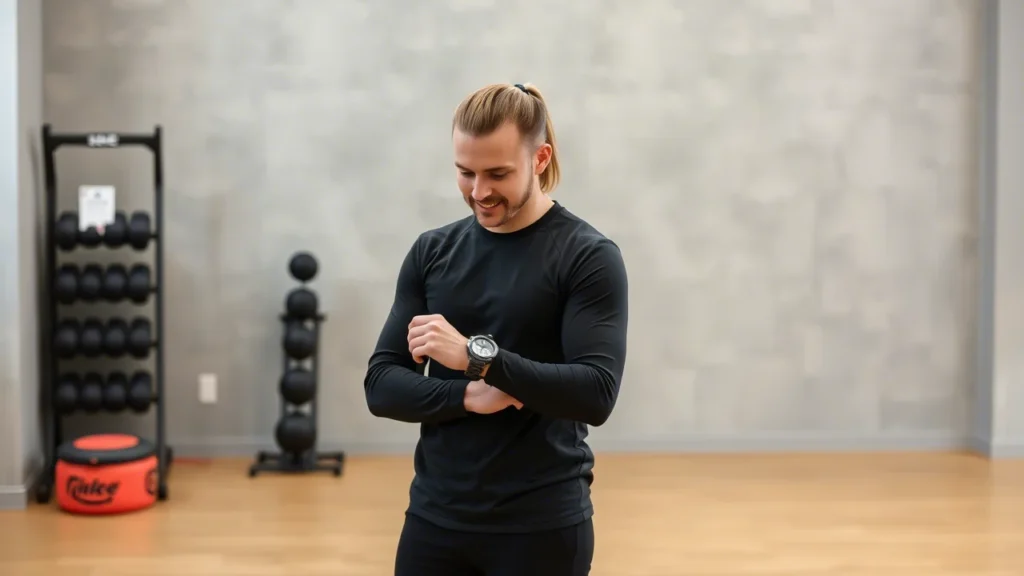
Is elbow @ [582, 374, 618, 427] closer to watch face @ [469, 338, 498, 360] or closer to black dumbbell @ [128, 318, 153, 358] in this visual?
watch face @ [469, 338, 498, 360]

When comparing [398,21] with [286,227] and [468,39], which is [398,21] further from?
[286,227]

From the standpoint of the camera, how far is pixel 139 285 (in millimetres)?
4465

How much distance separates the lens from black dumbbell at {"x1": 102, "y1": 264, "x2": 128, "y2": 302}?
445cm

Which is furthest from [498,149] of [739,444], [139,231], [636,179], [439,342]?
[739,444]

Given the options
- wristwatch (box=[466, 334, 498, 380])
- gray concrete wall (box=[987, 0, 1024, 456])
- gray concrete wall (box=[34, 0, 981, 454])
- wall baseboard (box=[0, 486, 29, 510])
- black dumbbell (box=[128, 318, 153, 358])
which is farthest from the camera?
gray concrete wall (box=[987, 0, 1024, 456])

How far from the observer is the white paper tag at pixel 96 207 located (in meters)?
4.46

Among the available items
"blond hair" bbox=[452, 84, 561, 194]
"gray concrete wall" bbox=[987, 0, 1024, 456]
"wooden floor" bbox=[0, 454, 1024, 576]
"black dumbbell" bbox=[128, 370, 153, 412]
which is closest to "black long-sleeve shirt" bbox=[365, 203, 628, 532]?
"blond hair" bbox=[452, 84, 561, 194]

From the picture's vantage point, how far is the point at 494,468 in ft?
5.12

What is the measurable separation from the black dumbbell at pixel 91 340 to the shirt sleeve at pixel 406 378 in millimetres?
3168

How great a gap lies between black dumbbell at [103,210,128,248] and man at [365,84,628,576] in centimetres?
321

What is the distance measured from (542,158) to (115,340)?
11.1 ft

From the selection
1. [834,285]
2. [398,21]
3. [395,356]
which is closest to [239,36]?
[398,21]

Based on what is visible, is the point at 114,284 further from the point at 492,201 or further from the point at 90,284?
the point at 492,201

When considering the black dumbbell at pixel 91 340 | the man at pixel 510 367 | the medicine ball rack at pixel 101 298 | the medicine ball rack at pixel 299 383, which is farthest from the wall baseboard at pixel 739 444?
the man at pixel 510 367
